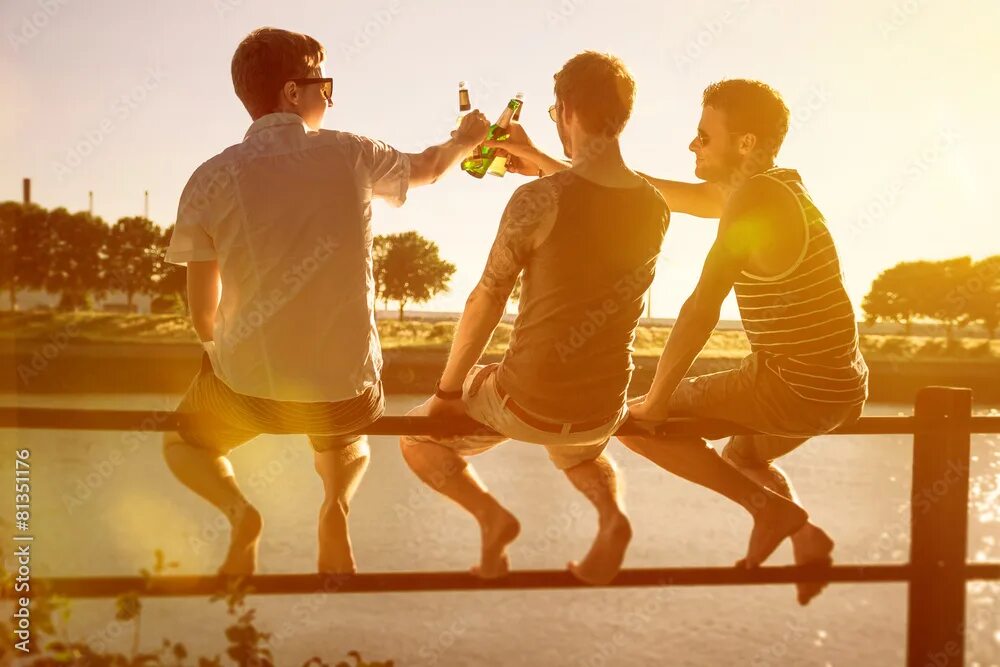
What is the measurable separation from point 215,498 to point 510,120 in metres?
1.49

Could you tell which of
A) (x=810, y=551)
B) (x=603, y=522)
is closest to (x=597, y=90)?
(x=603, y=522)

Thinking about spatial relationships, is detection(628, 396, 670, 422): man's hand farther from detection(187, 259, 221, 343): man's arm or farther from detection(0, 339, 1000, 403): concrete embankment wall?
detection(0, 339, 1000, 403): concrete embankment wall

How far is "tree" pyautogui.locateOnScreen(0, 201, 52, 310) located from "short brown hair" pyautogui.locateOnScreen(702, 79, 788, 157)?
311 ft

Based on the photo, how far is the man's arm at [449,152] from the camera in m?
2.86

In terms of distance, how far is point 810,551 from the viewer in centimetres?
284

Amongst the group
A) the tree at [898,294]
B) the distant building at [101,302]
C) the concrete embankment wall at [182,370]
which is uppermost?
the tree at [898,294]

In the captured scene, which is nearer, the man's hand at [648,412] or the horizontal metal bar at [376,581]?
the horizontal metal bar at [376,581]

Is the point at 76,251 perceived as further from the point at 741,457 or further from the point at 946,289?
the point at 741,457

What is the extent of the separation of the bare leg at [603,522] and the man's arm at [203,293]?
42.2 inches

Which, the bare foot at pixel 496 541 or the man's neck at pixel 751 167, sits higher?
the man's neck at pixel 751 167

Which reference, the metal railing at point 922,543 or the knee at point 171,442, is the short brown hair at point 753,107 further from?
the knee at point 171,442

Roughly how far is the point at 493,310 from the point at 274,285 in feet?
1.88

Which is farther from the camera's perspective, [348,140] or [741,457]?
[741,457]

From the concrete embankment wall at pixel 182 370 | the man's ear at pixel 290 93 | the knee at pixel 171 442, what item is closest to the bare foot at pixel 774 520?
the knee at pixel 171 442
